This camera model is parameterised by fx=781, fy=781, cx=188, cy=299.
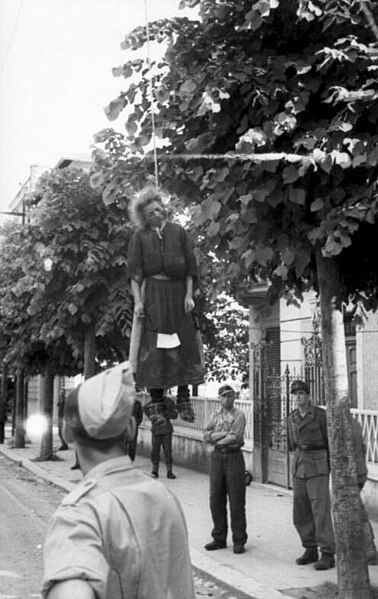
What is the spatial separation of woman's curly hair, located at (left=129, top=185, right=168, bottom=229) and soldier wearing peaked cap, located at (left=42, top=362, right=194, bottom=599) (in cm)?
195

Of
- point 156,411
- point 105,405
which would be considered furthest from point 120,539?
point 156,411

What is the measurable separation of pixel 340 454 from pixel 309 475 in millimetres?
2005

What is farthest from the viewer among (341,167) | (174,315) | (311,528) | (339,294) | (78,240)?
(78,240)

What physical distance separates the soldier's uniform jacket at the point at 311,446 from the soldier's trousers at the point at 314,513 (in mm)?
86

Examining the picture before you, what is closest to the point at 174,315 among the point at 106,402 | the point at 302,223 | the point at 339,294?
the point at 106,402

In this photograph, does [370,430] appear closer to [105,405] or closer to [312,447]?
[312,447]

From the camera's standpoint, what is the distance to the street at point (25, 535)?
7691mm

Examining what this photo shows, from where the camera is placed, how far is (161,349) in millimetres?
4070

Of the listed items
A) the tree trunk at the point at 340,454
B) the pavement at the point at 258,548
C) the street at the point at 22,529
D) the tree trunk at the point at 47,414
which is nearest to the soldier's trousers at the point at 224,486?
the pavement at the point at 258,548

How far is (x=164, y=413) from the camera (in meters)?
4.31

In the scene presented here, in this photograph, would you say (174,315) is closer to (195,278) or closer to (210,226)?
(195,278)

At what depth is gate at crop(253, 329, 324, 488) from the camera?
13727 mm

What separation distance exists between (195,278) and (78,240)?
5509 millimetres

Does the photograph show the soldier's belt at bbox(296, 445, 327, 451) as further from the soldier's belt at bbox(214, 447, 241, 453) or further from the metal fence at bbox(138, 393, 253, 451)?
the metal fence at bbox(138, 393, 253, 451)
